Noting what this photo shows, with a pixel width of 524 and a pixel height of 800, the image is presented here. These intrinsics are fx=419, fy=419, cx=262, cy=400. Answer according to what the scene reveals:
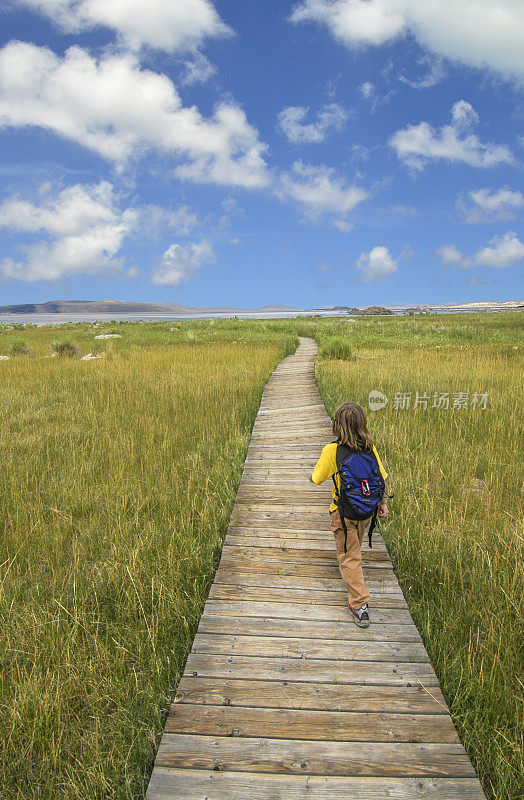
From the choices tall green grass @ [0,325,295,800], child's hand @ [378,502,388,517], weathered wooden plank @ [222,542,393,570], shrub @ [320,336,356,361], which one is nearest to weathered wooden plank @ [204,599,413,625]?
tall green grass @ [0,325,295,800]

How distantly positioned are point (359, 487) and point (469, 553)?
1.66 m

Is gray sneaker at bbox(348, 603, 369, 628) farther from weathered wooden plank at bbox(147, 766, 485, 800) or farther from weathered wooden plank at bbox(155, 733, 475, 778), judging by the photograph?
weathered wooden plank at bbox(147, 766, 485, 800)

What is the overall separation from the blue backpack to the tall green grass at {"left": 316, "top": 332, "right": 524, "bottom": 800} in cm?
89

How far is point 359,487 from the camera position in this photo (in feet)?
9.70

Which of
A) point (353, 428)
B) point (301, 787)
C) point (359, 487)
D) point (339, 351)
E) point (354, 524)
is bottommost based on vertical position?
point (301, 787)

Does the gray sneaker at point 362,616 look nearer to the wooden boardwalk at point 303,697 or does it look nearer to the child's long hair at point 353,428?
the wooden boardwalk at point 303,697

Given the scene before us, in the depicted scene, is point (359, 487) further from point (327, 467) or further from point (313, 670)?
point (313, 670)

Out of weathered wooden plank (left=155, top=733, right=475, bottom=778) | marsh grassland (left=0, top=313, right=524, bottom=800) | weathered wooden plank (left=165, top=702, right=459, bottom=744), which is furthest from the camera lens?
marsh grassland (left=0, top=313, right=524, bottom=800)

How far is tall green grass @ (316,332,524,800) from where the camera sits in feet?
7.68

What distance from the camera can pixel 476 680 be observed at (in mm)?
2502

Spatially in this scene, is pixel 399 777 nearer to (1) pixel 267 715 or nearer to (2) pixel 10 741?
(1) pixel 267 715

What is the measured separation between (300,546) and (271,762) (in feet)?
6.48

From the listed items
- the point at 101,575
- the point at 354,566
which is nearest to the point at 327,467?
the point at 354,566

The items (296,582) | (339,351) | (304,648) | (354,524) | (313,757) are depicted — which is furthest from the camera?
(339,351)
